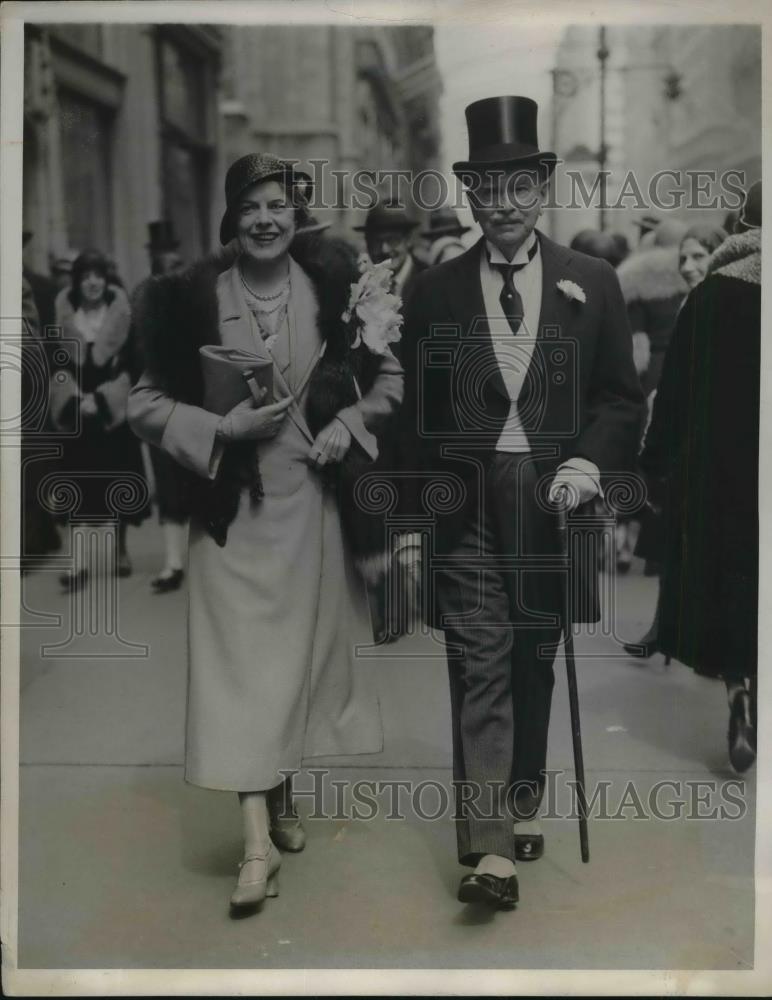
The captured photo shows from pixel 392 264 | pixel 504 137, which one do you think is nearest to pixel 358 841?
pixel 392 264

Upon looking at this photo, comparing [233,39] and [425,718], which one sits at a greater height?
[233,39]

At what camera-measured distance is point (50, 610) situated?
5059mm

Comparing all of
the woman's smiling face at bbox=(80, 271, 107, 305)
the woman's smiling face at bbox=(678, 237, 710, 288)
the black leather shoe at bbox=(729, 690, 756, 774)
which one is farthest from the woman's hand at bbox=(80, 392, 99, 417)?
the black leather shoe at bbox=(729, 690, 756, 774)

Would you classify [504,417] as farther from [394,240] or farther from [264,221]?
[264,221]

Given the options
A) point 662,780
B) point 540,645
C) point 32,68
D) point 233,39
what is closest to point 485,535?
point 540,645

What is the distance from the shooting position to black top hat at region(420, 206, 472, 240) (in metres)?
5.06

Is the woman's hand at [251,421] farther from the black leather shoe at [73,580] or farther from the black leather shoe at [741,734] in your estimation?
the black leather shoe at [741,734]

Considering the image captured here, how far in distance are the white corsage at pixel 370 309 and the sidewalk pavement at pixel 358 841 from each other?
972 mm

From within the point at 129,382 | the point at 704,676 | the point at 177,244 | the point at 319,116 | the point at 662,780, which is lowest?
the point at 662,780

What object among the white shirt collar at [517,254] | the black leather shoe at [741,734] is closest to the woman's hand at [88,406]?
the white shirt collar at [517,254]

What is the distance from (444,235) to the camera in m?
5.30

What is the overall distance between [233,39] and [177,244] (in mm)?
693

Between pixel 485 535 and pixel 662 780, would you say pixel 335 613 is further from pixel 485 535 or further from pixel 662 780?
pixel 662 780

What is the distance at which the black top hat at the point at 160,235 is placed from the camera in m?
5.29
